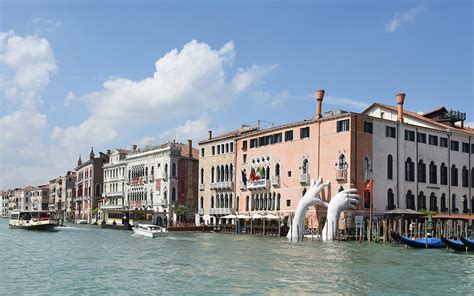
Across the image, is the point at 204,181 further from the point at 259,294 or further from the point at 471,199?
the point at 259,294

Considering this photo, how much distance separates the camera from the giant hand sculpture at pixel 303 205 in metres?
38.6

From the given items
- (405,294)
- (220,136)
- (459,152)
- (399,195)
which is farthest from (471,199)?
(405,294)

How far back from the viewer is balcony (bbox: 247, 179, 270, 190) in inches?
1880

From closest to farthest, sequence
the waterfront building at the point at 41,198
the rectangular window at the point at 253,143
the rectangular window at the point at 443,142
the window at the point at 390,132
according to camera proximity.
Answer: the window at the point at 390,132, the rectangular window at the point at 443,142, the rectangular window at the point at 253,143, the waterfront building at the point at 41,198

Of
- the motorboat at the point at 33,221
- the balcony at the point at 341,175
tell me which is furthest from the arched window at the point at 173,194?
the balcony at the point at 341,175

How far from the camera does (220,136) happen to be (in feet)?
185

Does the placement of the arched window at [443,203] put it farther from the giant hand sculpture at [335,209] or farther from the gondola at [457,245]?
the gondola at [457,245]

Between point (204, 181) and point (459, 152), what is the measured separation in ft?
71.7

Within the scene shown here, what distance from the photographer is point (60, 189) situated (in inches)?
4038

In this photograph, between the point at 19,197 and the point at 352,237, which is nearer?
the point at 352,237

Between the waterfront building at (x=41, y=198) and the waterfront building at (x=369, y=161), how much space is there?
263ft

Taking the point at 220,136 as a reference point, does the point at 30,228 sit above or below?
below

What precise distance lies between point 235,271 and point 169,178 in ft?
137

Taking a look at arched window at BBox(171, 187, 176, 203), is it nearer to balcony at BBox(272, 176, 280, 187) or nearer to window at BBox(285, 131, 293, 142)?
balcony at BBox(272, 176, 280, 187)
